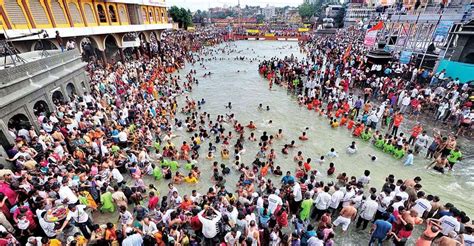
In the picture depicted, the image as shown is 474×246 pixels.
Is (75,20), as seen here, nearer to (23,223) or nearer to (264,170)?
(23,223)

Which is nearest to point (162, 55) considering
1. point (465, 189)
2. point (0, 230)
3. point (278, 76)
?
point (278, 76)

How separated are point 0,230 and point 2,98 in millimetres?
6246

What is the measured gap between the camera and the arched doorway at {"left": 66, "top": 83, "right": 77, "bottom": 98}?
48.0 feet

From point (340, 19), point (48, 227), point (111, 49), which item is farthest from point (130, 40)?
point (340, 19)

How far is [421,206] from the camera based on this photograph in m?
6.73

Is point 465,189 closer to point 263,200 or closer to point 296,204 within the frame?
point 296,204

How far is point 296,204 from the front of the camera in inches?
301

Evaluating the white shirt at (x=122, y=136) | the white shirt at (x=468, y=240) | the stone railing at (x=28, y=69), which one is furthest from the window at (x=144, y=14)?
the white shirt at (x=468, y=240)

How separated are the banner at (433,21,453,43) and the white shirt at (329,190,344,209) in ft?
67.7

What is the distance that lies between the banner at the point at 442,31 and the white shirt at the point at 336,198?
67.7 ft

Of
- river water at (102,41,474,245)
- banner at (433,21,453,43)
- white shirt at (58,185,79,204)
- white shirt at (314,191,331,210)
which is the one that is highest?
banner at (433,21,453,43)

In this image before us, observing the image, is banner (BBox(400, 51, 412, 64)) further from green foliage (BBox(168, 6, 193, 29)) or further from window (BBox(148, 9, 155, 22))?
green foliage (BBox(168, 6, 193, 29))

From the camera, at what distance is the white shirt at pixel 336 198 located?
23.3 ft

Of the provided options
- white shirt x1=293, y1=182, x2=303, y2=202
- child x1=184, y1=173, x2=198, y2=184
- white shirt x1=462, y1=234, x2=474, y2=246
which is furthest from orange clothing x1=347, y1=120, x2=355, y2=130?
child x1=184, y1=173, x2=198, y2=184
